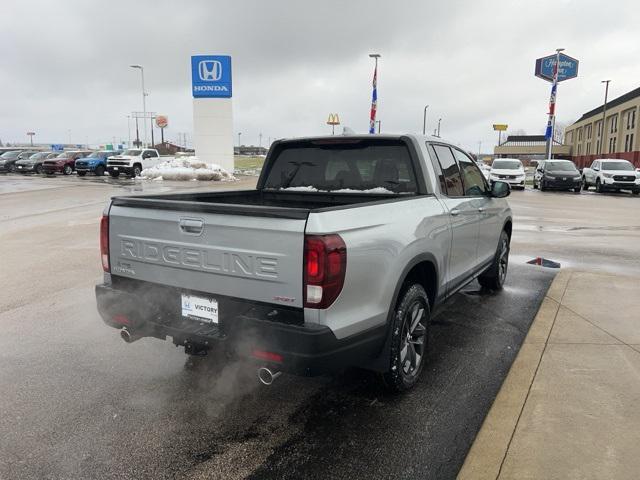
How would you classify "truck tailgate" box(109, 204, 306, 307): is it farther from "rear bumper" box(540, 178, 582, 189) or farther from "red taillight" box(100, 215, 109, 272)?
"rear bumper" box(540, 178, 582, 189)

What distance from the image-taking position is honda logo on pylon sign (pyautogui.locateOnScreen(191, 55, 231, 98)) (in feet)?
110

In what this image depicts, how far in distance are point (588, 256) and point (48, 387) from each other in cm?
817

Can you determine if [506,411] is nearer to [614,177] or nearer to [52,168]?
[614,177]

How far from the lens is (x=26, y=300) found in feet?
18.6

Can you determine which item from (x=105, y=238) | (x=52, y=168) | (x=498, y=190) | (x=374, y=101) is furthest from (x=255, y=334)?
(x=52, y=168)

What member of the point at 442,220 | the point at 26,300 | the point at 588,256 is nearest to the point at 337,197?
the point at 442,220

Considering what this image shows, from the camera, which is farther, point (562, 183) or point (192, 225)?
point (562, 183)

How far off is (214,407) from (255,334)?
860 millimetres

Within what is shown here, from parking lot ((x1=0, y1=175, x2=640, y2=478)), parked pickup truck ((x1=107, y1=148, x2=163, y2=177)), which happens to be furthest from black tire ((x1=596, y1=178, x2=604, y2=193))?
parked pickup truck ((x1=107, y1=148, x2=163, y2=177))

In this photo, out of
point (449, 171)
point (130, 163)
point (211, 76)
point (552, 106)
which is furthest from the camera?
point (552, 106)

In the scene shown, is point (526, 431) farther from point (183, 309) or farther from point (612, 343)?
point (183, 309)

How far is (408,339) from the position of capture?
3510 mm

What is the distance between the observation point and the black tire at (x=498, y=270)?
593 centimetres

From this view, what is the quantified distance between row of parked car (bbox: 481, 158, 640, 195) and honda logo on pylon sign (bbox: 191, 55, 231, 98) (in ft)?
61.7
